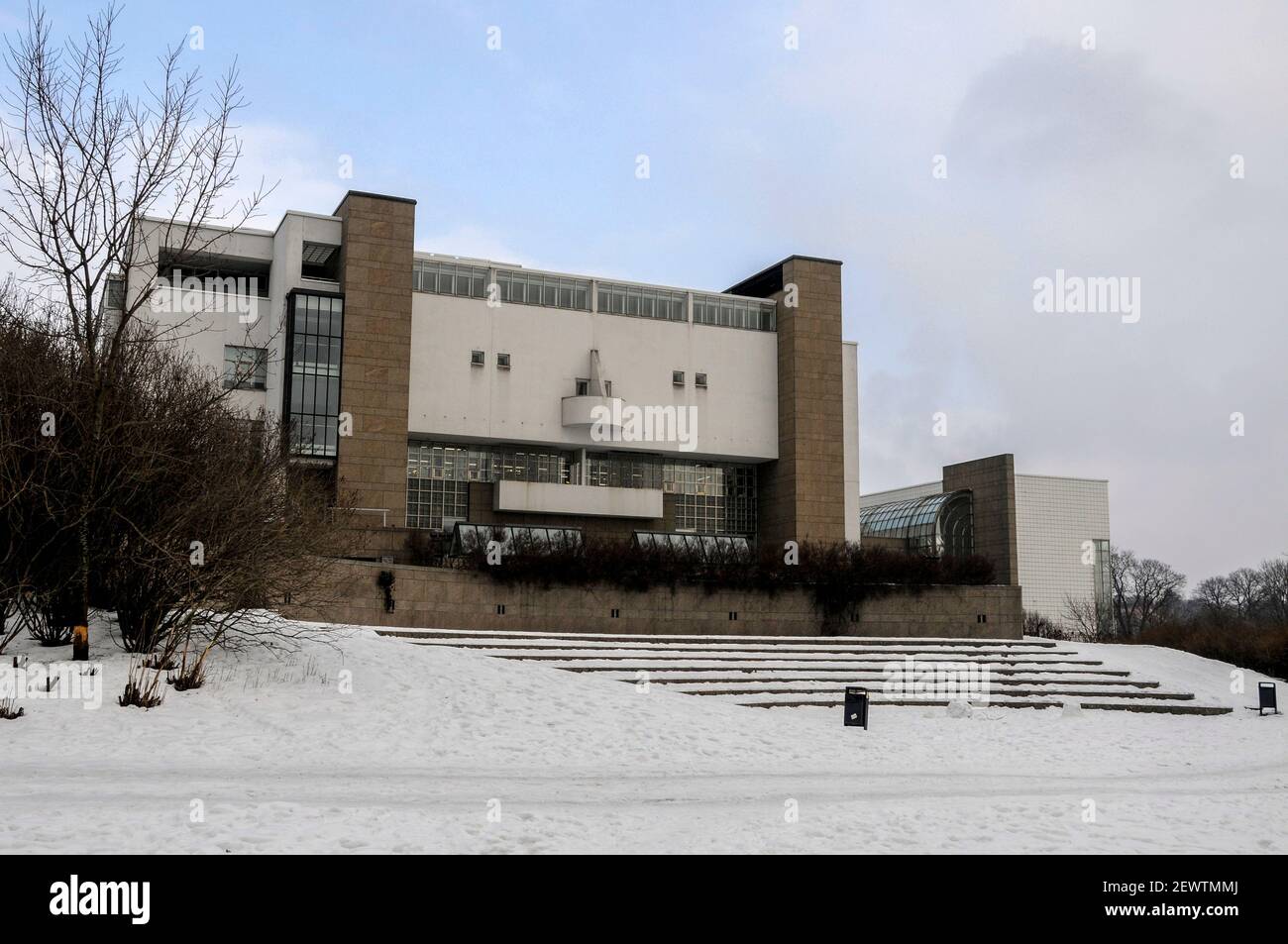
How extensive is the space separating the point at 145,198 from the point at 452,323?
1088 inches

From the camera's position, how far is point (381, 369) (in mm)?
41625

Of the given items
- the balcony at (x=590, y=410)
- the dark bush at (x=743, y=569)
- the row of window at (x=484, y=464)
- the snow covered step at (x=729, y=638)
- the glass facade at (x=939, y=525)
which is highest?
the balcony at (x=590, y=410)

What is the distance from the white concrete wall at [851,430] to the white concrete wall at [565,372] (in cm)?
371

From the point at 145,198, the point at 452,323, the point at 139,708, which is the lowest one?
the point at 139,708

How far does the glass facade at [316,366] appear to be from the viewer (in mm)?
40938

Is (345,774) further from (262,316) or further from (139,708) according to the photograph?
(262,316)

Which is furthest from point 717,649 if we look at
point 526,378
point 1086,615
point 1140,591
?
point 1140,591

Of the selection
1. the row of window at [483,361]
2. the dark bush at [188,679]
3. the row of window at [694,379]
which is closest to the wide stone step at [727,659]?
the dark bush at [188,679]

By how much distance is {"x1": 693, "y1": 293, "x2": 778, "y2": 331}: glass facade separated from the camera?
49.3 metres

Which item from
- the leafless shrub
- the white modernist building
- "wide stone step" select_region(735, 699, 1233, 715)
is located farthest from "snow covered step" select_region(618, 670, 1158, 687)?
the white modernist building

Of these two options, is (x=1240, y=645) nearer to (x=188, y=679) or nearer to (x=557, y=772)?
(x=557, y=772)

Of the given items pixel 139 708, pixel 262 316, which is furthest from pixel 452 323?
pixel 139 708

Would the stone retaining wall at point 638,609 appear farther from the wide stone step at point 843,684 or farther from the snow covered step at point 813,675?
the wide stone step at point 843,684
